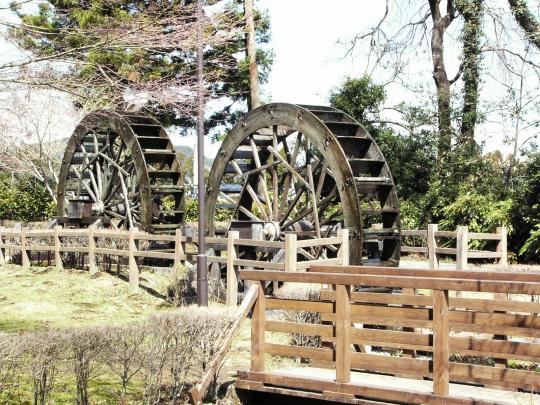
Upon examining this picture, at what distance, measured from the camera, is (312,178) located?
1652 cm

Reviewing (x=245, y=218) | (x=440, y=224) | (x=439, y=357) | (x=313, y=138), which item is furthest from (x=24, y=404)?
(x=440, y=224)

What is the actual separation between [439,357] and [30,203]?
29687 millimetres

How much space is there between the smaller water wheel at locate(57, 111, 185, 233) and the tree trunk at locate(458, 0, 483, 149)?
28.5 feet

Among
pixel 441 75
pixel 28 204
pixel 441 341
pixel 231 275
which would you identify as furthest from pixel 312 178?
pixel 28 204

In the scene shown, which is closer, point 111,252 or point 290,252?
point 290,252

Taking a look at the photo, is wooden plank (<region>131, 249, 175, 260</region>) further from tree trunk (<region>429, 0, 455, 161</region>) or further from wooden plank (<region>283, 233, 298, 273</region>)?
tree trunk (<region>429, 0, 455, 161</region>)

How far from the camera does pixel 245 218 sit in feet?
64.3

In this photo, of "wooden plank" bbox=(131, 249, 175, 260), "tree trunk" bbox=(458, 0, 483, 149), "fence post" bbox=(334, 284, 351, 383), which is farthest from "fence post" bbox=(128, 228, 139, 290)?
"tree trunk" bbox=(458, 0, 483, 149)

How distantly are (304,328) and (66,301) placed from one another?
29.8ft

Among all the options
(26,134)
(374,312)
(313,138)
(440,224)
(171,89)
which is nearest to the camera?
(374,312)

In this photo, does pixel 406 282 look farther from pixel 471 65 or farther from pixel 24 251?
pixel 471 65

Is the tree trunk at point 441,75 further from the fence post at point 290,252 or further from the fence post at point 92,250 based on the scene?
the fence post at point 290,252

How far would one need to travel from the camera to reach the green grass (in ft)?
45.5

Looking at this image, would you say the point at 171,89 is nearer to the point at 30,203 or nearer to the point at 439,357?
the point at 439,357
